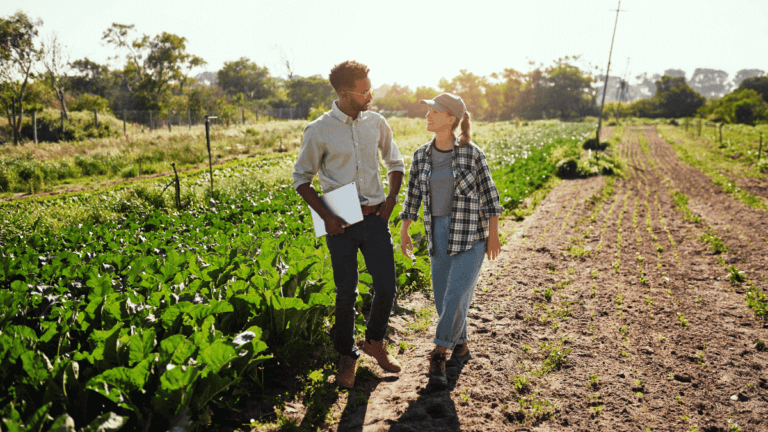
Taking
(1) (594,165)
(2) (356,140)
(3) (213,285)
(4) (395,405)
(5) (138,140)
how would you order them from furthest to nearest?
(5) (138,140), (1) (594,165), (3) (213,285), (4) (395,405), (2) (356,140)

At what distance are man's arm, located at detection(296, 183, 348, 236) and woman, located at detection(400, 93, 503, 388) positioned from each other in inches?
29.0

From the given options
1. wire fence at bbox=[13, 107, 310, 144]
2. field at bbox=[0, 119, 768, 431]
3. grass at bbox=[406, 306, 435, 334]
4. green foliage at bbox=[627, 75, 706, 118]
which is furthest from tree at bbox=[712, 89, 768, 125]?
grass at bbox=[406, 306, 435, 334]

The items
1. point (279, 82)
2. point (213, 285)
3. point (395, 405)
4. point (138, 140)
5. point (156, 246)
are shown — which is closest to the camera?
point (395, 405)

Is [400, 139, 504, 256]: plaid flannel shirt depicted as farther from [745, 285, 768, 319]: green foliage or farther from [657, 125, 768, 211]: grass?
[657, 125, 768, 211]: grass

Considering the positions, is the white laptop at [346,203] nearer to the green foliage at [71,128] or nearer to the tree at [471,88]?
the green foliage at [71,128]

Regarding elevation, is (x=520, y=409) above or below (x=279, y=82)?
below

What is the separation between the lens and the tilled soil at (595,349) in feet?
8.96

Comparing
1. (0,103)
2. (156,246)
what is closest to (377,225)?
(156,246)

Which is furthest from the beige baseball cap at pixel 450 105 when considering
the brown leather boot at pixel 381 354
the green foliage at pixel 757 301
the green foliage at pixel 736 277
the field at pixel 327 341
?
the green foliage at pixel 736 277

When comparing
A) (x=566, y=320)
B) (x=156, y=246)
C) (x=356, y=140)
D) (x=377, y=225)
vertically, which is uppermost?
(x=356, y=140)

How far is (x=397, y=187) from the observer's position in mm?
2822

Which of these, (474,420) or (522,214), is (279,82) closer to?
(522,214)

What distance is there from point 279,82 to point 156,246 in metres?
66.7

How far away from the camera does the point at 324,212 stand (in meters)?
2.57
